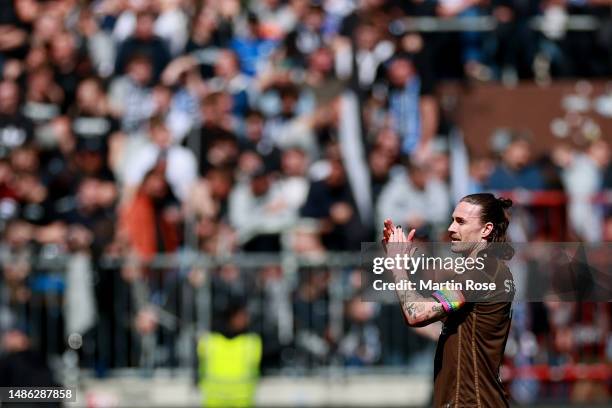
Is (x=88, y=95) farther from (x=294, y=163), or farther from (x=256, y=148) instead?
(x=294, y=163)

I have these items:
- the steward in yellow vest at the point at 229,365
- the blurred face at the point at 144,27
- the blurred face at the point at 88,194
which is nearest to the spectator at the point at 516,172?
the steward in yellow vest at the point at 229,365

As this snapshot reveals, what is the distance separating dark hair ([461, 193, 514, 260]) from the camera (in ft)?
23.2

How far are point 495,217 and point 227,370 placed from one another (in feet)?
21.1

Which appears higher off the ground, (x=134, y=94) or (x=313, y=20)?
(x=313, y=20)

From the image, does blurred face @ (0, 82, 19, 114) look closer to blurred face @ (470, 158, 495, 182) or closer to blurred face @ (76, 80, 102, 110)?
blurred face @ (76, 80, 102, 110)

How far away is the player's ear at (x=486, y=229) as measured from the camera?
7.06 metres

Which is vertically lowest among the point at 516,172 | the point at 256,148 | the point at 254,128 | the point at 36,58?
the point at 516,172

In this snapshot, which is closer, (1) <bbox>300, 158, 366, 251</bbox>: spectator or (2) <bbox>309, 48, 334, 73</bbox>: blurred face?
(1) <bbox>300, 158, 366, 251</bbox>: spectator

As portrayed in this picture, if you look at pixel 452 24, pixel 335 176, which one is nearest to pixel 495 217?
pixel 335 176

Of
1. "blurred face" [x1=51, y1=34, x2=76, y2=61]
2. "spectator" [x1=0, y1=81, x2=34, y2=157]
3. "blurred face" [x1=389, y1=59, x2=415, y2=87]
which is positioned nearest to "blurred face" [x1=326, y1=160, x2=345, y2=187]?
"blurred face" [x1=389, y1=59, x2=415, y2=87]

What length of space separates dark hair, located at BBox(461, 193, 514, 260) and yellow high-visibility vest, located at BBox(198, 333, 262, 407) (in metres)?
6.28

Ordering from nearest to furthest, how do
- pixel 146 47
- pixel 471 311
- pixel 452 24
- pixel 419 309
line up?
pixel 419 309 → pixel 471 311 → pixel 146 47 → pixel 452 24

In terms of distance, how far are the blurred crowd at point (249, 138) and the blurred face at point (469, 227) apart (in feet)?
19.0

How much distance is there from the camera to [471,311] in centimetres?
717
